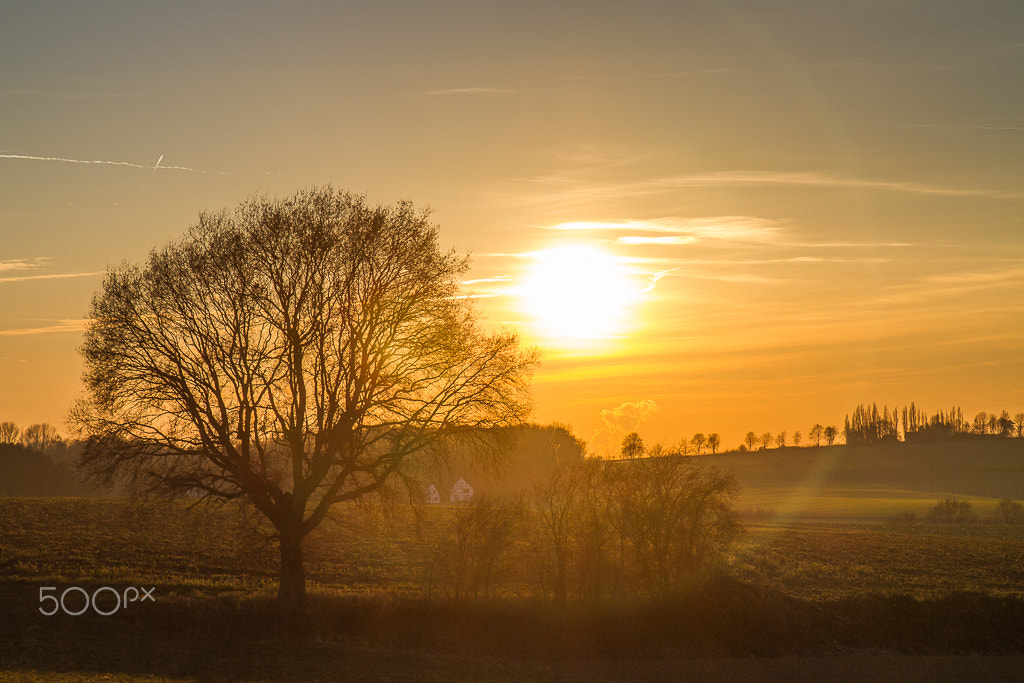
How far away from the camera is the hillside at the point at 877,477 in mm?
121812

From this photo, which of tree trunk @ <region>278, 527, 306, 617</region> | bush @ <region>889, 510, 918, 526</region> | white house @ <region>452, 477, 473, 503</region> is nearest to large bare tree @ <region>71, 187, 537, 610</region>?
tree trunk @ <region>278, 527, 306, 617</region>

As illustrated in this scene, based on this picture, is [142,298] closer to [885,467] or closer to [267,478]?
[267,478]

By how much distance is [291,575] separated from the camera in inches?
1033

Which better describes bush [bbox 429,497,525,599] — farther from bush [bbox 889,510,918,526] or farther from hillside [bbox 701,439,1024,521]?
hillside [bbox 701,439,1024,521]

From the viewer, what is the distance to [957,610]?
3275cm

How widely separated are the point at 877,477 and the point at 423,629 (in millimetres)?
164277

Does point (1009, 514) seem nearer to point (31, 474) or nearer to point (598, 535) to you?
point (598, 535)

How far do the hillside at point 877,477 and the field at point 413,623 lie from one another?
251 feet

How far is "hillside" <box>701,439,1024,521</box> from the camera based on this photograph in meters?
122

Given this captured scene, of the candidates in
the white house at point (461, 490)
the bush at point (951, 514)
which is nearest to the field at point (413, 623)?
the white house at point (461, 490)

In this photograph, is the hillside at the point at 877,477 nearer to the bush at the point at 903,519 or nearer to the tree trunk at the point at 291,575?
the bush at the point at 903,519

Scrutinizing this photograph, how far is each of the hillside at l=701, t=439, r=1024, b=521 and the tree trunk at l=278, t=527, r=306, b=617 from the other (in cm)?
9029

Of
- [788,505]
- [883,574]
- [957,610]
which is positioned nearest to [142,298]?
[957,610]

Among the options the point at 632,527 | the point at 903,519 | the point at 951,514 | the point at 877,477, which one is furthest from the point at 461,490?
the point at 877,477
